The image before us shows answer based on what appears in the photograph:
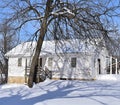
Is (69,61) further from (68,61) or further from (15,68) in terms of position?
(15,68)

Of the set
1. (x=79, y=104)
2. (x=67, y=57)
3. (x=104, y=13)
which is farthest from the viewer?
(x=67, y=57)

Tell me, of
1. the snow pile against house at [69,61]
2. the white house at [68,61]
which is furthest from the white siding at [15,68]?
the snow pile against house at [69,61]

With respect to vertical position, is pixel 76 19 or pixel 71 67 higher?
pixel 76 19

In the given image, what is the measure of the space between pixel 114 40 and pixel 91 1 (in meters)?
3.26

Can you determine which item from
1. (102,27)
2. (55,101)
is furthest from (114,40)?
(55,101)

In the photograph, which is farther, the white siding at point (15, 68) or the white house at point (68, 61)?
the white siding at point (15, 68)

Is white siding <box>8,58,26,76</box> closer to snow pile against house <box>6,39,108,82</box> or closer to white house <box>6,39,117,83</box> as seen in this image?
white house <box>6,39,117,83</box>

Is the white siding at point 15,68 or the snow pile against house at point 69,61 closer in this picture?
the snow pile against house at point 69,61

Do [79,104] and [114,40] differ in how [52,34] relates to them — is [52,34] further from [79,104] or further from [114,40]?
[79,104]

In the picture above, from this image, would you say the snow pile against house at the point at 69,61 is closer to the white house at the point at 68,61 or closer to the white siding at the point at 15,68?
the white house at the point at 68,61

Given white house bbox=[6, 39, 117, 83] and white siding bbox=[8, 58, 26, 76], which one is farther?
white siding bbox=[8, 58, 26, 76]

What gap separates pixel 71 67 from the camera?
3750 cm

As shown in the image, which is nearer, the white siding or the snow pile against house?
the snow pile against house

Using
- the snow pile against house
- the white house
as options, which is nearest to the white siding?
the white house
